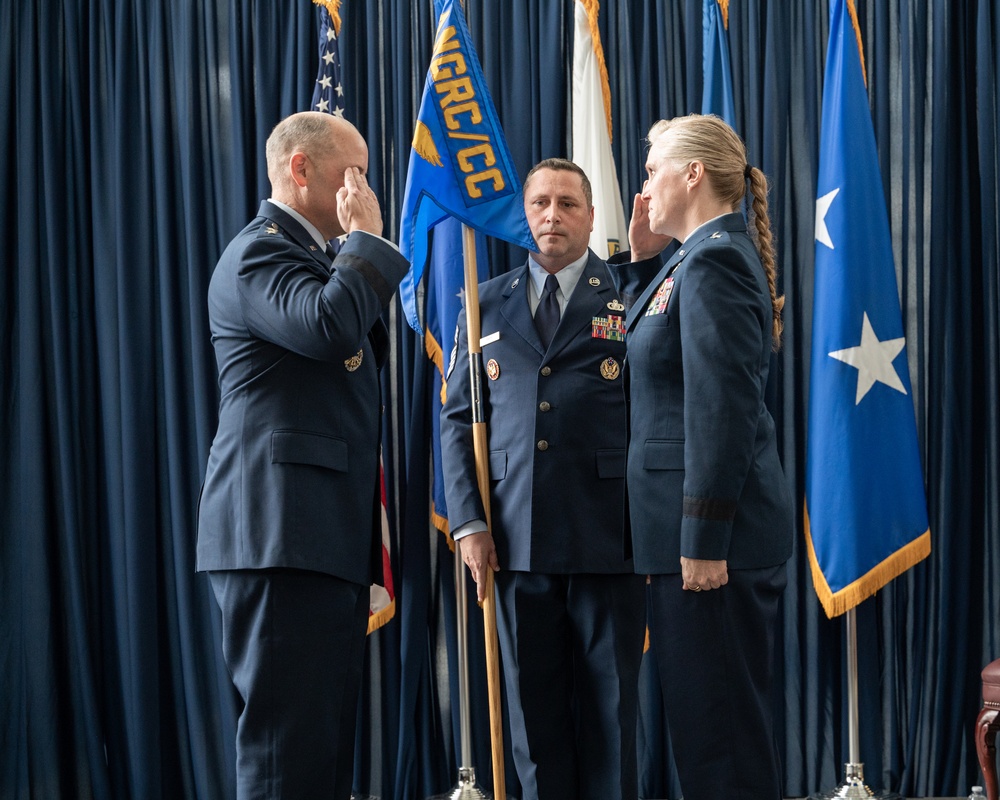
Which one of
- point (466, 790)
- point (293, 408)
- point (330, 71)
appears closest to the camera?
point (293, 408)

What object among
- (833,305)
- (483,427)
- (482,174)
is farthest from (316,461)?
(833,305)

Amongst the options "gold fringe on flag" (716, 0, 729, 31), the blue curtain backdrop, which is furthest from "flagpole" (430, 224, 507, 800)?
"gold fringe on flag" (716, 0, 729, 31)

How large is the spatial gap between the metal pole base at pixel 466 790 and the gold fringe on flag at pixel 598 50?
2042mm

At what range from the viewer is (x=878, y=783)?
3.17 metres

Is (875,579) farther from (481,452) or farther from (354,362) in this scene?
(354,362)

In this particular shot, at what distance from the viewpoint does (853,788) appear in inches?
119

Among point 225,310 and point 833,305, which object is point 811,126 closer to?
point 833,305

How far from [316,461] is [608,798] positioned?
1.12 meters

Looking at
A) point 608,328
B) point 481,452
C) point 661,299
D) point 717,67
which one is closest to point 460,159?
point 608,328

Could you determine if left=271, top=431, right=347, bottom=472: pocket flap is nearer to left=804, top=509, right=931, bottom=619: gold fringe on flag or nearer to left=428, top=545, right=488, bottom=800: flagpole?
left=428, top=545, right=488, bottom=800: flagpole

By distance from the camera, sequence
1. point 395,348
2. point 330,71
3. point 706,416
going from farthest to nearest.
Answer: point 395,348
point 330,71
point 706,416

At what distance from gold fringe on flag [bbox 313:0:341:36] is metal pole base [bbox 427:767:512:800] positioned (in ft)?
7.87

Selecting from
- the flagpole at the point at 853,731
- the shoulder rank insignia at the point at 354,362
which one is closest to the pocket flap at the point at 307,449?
the shoulder rank insignia at the point at 354,362

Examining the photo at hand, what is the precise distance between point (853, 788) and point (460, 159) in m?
2.21
